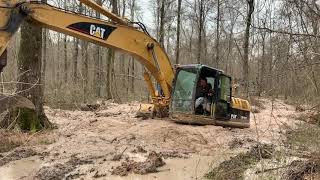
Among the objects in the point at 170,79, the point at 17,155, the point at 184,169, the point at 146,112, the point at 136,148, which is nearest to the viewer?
the point at 184,169

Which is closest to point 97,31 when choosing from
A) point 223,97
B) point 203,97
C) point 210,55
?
point 203,97

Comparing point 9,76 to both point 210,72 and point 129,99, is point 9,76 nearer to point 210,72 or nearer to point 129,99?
point 210,72

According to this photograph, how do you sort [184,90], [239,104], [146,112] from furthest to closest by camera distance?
[239,104] → [146,112] → [184,90]

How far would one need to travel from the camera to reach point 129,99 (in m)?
27.3

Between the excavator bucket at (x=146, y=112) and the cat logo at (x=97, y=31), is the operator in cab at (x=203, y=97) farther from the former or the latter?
the cat logo at (x=97, y=31)

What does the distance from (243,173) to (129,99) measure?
1922 centimetres

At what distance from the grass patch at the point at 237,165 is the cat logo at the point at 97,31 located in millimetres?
4590

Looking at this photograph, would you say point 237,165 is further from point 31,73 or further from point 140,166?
point 31,73

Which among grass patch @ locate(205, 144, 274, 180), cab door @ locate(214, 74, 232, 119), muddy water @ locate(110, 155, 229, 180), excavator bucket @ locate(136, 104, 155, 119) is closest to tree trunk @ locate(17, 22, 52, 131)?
excavator bucket @ locate(136, 104, 155, 119)

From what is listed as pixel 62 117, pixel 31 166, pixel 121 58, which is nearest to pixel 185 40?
pixel 121 58

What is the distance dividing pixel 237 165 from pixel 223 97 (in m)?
5.46

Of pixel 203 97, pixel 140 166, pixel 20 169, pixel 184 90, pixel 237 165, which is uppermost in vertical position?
pixel 184 90

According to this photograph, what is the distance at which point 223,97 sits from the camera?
566 inches

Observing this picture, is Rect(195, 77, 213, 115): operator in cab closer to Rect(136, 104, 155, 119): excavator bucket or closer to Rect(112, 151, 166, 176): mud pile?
Rect(136, 104, 155, 119): excavator bucket
